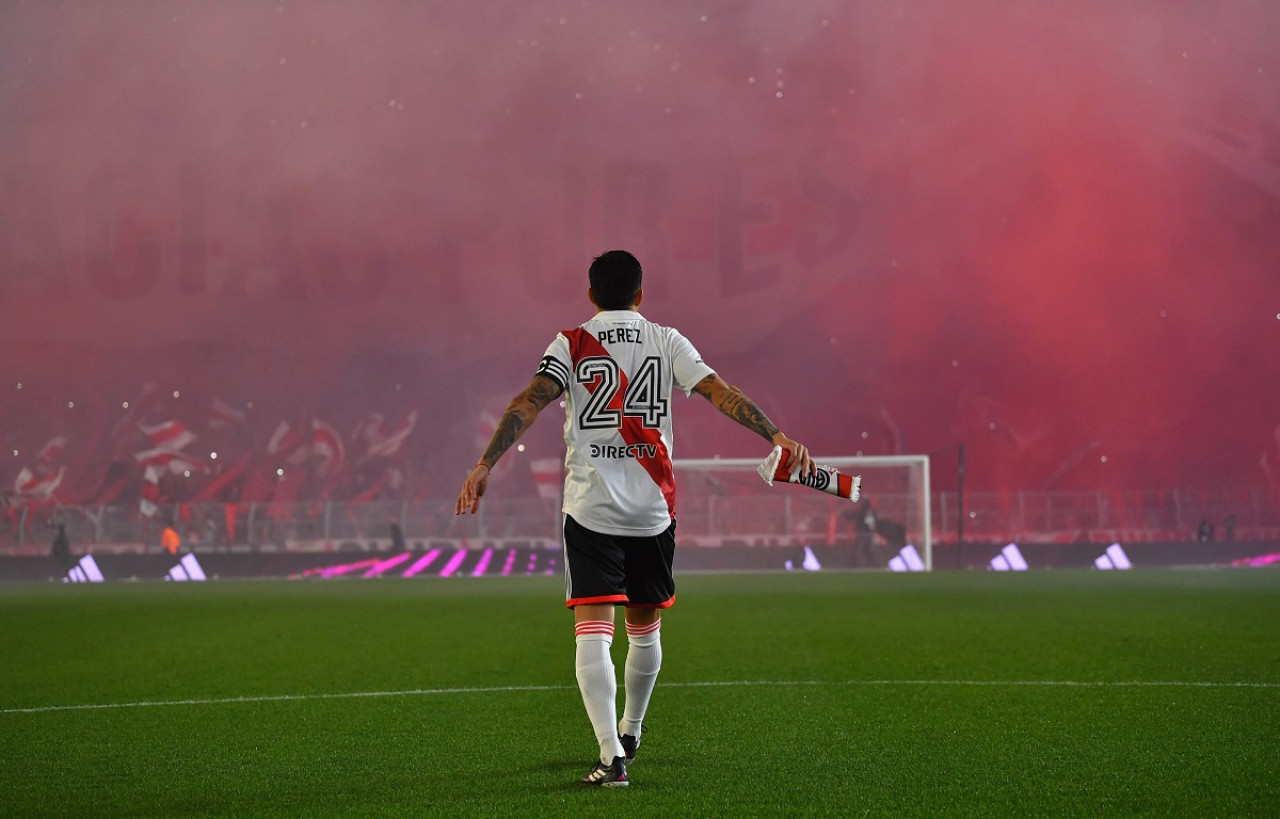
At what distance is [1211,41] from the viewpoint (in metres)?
74.1

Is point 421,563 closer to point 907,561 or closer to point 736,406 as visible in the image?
point 907,561

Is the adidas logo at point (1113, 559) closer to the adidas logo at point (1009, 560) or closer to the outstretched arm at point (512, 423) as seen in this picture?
the adidas logo at point (1009, 560)

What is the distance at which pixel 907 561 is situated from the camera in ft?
102

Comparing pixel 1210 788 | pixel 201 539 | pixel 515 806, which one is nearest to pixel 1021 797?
pixel 1210 788

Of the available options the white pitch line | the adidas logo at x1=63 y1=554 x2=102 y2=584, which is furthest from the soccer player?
the adidas logo at x1=63 y1=554 x2=102 y2=584

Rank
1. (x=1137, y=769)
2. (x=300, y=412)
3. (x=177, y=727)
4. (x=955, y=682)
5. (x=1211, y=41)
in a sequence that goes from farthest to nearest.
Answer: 1. (x=300, y=412)
2. (x=1211, y=41)
3. (x=955, y=682)
4. (x=177, y=727)
5. (x=1137, y=769)

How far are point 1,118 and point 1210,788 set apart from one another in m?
82.6

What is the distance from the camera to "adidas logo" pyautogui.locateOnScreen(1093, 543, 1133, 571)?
116ft

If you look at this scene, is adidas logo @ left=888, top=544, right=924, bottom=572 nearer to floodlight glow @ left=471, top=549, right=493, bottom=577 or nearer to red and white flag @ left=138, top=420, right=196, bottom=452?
floodlight glow @ left=471, top=549, right=493, bottom=577

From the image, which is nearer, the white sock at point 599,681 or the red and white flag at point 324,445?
the white sock at point 599,681

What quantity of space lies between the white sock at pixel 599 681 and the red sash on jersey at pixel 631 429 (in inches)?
25.2

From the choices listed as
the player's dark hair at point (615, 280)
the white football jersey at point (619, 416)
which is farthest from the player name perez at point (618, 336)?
the player's dark hair at point (615, 280)

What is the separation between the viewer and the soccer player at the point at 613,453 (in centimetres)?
528

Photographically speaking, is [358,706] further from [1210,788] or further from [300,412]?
[300,412]
